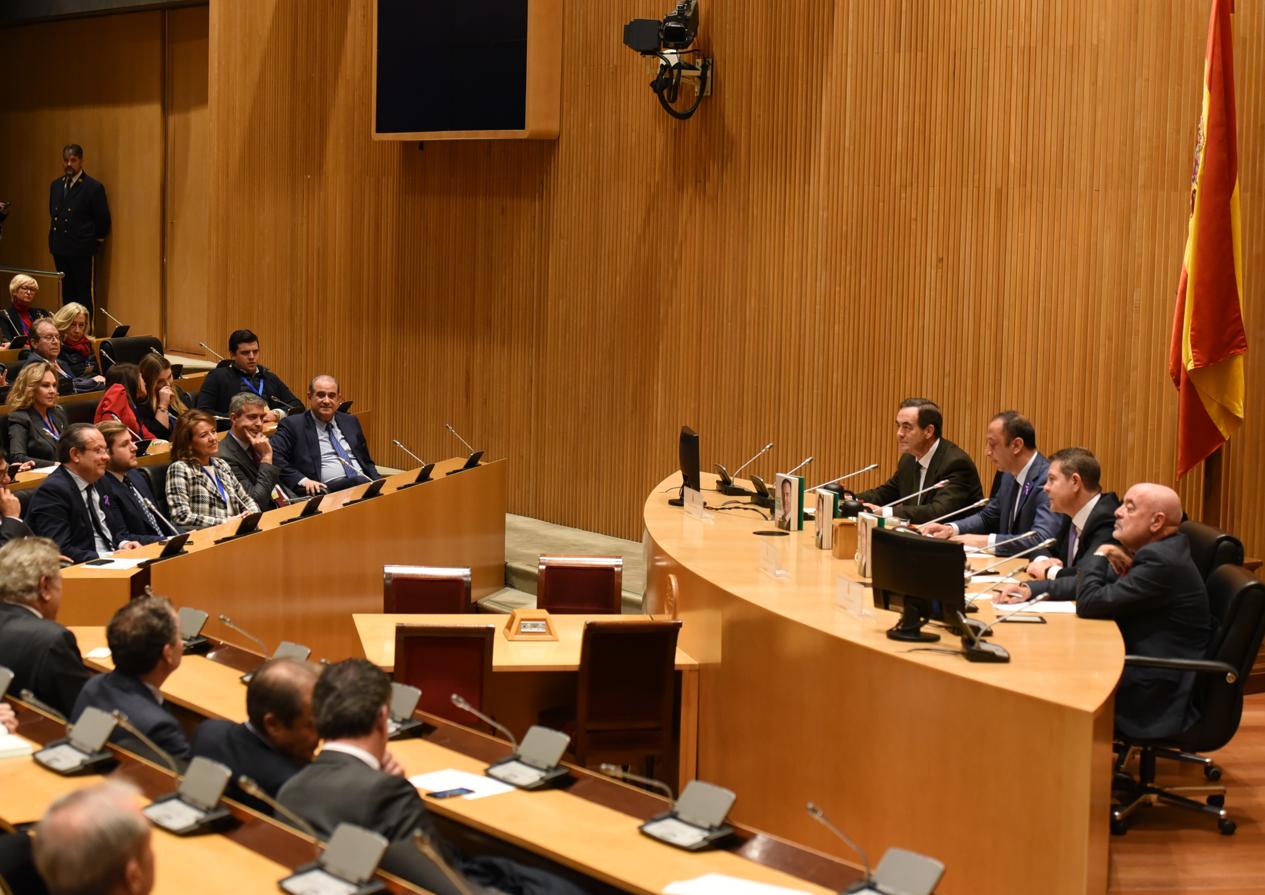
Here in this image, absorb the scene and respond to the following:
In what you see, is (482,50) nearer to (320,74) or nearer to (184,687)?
(320,74)

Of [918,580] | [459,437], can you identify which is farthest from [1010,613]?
[459,437]

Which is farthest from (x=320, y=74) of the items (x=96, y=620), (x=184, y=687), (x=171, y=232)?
(x=184, y=687)

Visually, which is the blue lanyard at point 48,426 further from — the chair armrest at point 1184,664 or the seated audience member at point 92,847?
the seated audience member at point 92,847

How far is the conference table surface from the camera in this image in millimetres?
2941

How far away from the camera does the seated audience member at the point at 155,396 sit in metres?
8.16

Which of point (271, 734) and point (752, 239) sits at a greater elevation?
point (752, 239)

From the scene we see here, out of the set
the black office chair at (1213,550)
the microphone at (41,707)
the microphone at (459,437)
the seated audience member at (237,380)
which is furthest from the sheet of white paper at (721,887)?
the microphone at (459,437)

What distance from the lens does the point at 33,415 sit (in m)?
7.65

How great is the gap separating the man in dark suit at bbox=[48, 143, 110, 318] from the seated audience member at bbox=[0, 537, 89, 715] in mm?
9285

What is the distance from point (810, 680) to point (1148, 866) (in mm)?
1171

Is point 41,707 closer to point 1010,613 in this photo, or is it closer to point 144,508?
point 144,508

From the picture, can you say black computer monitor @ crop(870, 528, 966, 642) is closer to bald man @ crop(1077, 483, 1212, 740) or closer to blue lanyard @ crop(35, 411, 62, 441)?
bald man @ crop(1077, 483, 1212, 740)

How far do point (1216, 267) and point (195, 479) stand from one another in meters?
4.35

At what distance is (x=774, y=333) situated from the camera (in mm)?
8008
